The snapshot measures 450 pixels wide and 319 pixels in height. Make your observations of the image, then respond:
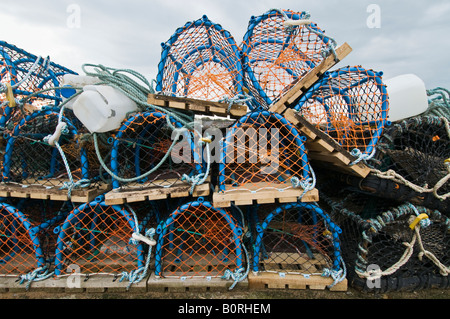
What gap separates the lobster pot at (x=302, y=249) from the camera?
193cm

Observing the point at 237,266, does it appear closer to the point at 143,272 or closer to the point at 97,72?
the point at 143,272

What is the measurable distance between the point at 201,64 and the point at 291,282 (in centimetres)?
232

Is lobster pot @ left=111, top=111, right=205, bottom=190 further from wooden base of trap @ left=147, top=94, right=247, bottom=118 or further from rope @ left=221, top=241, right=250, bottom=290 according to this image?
rope @ left=221, top=241, right=250, bottom=290

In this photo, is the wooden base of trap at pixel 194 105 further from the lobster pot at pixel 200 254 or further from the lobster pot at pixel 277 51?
the lobster pot at pixel 200 254

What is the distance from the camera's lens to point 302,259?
2234 millimetres

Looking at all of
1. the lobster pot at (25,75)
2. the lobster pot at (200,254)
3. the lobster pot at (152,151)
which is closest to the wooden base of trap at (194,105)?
the lobster pot at (152,151)

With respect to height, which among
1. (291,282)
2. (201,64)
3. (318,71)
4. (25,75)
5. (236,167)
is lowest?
(291,282)

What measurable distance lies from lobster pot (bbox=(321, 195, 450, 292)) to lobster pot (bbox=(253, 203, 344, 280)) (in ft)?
0.58

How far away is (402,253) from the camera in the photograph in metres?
1.96

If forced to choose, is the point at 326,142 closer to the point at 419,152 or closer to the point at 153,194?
the point at 419,152

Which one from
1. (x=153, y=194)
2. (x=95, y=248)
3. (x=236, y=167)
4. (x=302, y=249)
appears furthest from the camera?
(x=302, y=249)

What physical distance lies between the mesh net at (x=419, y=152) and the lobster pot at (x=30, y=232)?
9.92ft

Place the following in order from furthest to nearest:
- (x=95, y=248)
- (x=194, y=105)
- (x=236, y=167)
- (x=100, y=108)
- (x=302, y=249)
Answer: (x=302, y=249) → (x=95, y=248) → (x=236, y=167) → (x=194, y=105) → (x=100, y=108)

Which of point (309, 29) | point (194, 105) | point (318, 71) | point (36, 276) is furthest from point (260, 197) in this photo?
point (36, 276)
